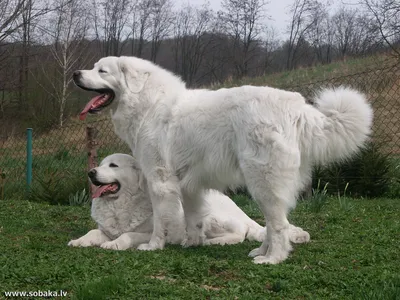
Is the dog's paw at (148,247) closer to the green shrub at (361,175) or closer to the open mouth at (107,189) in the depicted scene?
the open mouth at (107,189)

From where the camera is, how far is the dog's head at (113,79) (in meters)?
5.02

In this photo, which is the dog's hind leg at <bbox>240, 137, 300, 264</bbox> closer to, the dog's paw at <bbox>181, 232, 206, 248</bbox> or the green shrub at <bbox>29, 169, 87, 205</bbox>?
the dog's paw at <bbox>181, 232, 206, 248</bbox>

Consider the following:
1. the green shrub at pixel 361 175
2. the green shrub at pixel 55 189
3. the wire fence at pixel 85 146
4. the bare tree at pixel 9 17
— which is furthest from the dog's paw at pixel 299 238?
the bare tree at pixel 9 17

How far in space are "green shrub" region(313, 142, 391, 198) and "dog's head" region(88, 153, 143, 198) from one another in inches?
163

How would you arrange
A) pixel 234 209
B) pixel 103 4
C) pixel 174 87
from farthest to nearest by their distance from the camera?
pixel 103 4
pixel 234 209
pixel 174 87

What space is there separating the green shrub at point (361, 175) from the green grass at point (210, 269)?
3064 mm

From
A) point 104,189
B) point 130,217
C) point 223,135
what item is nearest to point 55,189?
point 104,189

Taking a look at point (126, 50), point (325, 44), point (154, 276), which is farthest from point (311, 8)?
point (154, 276)

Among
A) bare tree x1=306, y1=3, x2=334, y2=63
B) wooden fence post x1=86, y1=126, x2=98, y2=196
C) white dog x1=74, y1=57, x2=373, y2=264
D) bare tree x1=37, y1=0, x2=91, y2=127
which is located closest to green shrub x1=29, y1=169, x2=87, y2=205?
wooden fence post x1=86, y1=126, x2=98, y2=196

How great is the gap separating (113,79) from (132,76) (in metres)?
0.19

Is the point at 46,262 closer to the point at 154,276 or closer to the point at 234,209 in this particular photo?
the point at 154,276

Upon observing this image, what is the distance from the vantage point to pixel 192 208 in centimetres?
507

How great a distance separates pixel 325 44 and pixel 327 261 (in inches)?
1330

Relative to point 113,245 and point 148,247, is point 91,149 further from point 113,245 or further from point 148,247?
point 148,247
